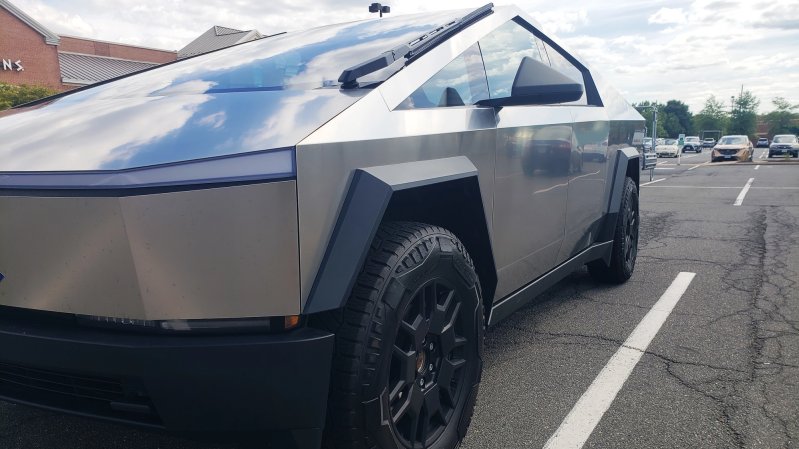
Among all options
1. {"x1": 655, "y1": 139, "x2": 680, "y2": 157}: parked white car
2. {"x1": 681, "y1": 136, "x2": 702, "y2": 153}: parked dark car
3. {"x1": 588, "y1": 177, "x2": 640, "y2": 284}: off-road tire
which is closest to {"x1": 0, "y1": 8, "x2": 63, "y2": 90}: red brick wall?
{"x1": 588, "y1": 177, "x2": 640, "y2": 284}: off-road tire

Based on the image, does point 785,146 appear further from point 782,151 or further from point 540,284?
point 540,284

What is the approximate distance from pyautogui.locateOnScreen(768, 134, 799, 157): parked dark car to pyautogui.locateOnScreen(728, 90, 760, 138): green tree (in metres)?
67.2

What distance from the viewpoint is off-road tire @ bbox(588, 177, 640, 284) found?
4277 millimetres

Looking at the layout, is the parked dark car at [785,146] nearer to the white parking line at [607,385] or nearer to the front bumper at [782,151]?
the front bumper at [782,151]

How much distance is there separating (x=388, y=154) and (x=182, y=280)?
0.69 metres

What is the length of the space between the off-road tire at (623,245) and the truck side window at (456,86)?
2075mm

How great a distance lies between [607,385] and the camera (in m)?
2.84

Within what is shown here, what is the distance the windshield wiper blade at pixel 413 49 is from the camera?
1.91 m

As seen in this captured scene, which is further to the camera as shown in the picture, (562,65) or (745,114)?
(745,114)

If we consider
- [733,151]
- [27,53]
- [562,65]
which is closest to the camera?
[562,65]

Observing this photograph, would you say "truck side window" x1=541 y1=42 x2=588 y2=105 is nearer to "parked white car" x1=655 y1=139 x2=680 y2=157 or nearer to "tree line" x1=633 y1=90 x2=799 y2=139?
"parked white car" x1=655 y1=139 x2=680 y2=157

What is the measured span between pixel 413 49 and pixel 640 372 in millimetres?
1928

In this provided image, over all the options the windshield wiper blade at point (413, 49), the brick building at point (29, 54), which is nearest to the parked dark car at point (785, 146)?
the brick building at point (29, 54)

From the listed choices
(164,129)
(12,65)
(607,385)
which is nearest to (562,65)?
(607,385)
